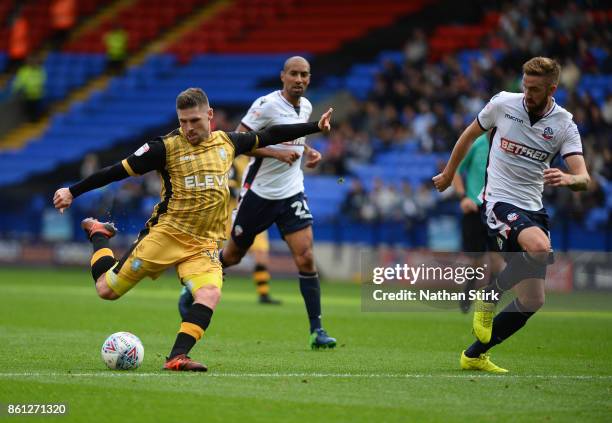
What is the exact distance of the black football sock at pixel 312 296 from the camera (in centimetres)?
1127

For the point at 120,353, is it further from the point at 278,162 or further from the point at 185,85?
the point at 185,85

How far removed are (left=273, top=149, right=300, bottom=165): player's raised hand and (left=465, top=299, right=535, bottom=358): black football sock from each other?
2.97m

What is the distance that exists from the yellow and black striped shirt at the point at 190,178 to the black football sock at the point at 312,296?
2208 mm

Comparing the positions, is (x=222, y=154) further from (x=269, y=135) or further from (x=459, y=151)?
(x=459, y=151)

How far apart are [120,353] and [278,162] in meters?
3.85

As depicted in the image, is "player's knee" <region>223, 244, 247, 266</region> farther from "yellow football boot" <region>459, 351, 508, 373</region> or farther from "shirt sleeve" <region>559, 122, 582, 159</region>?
"shirt sleeve" <region>559, 122, 582, 159</region>

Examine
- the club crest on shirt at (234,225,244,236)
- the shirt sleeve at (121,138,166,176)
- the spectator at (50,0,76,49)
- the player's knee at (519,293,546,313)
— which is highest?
the spectator at (50,0,76,49)

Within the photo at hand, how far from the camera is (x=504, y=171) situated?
936 centimetres

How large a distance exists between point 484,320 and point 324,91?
2217 centimetres

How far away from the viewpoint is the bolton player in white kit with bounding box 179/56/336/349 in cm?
1152

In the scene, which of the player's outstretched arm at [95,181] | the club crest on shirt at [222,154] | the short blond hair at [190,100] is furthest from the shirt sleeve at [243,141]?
the player's outstretched arm at [95,181]

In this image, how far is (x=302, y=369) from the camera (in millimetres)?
9188

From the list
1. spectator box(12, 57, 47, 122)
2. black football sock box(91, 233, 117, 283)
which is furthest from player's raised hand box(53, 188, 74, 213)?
spectator box(12, 57, 47, 122)

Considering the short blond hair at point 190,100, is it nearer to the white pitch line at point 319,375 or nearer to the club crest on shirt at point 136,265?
the club crest on shirt at point 136,265
